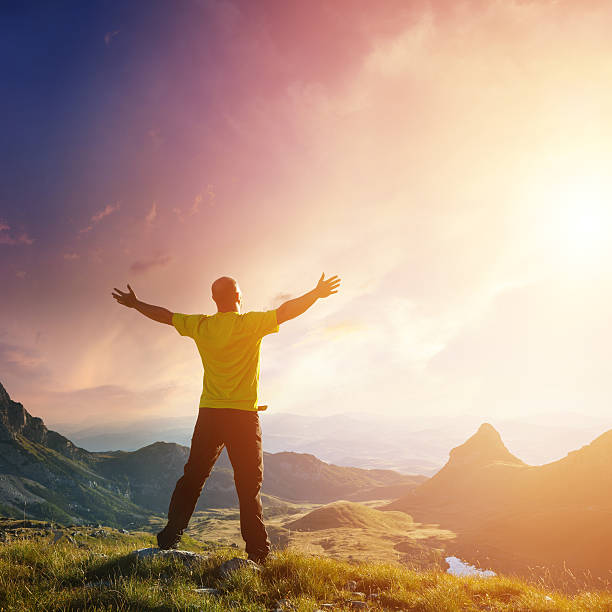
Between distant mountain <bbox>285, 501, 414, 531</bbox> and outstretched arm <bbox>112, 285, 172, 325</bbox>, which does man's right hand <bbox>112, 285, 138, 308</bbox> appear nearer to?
outstretched arm <bbox>112, 285, 172, 325</bbox>

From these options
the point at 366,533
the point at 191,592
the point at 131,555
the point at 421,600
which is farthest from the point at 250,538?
the point at 366,533

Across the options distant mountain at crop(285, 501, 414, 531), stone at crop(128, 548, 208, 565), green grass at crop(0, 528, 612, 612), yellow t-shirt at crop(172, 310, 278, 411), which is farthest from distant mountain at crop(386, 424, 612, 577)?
yellow t-shirt at crop(172, 310, 278, 411)

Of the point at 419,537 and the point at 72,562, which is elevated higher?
the point at 72,562

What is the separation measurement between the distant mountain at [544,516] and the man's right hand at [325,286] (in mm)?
128554

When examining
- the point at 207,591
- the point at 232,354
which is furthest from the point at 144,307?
the point at 207,591

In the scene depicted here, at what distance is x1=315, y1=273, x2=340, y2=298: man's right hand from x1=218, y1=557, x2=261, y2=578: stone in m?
4.30

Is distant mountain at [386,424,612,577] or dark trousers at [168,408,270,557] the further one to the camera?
distant mountain at [386,424,612,577]

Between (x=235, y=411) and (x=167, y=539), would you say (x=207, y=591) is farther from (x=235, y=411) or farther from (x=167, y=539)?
(x=235, y=411)

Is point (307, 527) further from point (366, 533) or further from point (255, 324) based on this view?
point (255, 324)

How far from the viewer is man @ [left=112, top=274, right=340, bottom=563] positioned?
226 inches

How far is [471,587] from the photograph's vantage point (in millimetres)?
5531

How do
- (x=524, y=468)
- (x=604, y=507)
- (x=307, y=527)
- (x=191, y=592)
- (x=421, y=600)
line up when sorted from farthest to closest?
(x=524, y=468)
(x=307, y=527)
(x=604, y=507)
(x=421, y=600)
(x=191, y=592)

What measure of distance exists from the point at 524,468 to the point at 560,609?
235532mm

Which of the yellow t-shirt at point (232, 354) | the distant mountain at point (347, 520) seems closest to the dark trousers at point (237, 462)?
the yellow t-shirt at point (232, 354)
